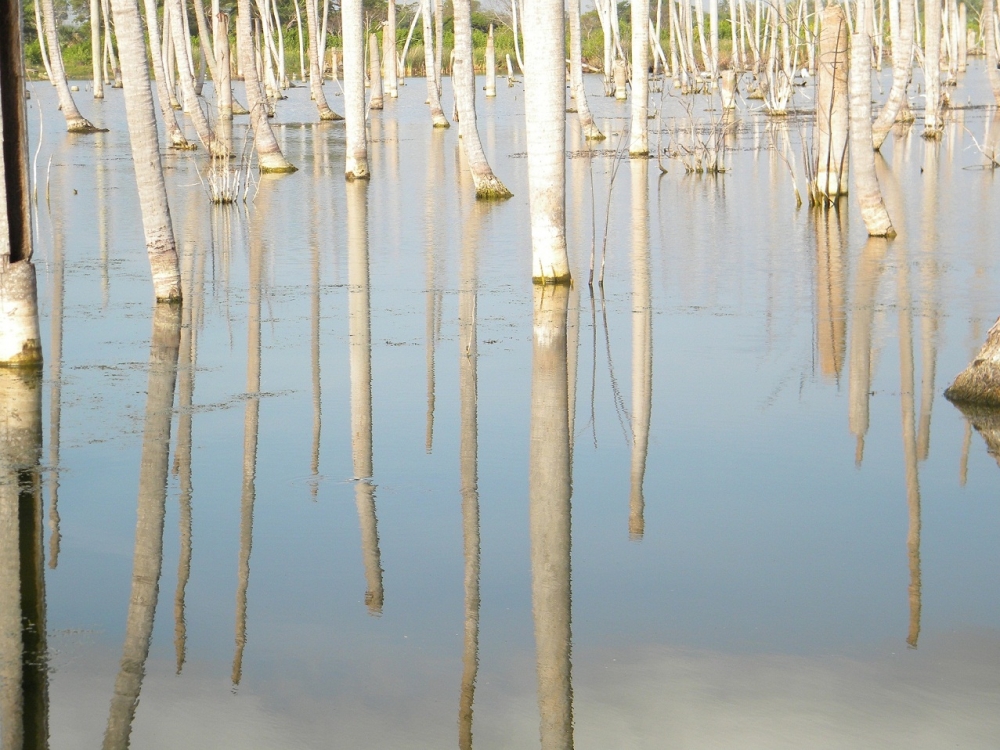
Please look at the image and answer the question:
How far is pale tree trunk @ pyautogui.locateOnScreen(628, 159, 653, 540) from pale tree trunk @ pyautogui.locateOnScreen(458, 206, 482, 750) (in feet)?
2.40

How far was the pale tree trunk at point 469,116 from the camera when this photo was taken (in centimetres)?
2047

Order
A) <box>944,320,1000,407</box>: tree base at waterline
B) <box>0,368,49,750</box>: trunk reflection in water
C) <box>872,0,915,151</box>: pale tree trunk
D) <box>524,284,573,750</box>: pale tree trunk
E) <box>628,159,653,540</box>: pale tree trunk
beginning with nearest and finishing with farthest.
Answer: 1. <box>0,368,49,750</box>: trunk reflection in water
2. <box>524,284,573,750</box>: pale tree trunk
3. <box>628,159,653,540</box>: pale tree trunk
4. <box>944,320,1000,407</box>: tree base at waterline
5. <box>872,0,915,151</box>: pale tree trunk

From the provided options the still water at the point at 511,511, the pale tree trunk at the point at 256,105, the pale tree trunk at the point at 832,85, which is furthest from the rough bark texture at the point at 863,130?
the pale tree trunk at the point at 256,105

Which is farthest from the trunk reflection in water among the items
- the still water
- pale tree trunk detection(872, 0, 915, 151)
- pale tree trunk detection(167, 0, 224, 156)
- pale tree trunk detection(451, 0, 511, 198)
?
pale tree trunk detection(872, 0, 915, 151)

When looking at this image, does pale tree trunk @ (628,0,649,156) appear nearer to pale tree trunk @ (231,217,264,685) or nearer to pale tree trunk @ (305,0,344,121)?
pale tree trunk @ (231,217,264,685)

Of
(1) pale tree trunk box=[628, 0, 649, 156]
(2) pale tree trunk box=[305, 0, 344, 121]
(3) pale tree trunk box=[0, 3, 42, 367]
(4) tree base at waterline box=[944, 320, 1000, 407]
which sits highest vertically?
(2) pale tree trunk box=[305, 0, 344, 121]

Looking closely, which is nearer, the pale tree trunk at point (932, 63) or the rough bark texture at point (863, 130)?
the rough bark texture at point (863, 130)

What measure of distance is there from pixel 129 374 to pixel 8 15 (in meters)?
2.45

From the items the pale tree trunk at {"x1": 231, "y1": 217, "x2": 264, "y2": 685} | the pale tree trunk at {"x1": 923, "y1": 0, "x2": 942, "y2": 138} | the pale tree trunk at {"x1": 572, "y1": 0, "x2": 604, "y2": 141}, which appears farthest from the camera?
the pale tree trunk at {"x1": 572, "y1": 0, "x2": 604, "y2": 141}

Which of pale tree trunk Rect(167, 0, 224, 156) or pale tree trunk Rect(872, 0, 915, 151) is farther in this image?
pale tree trunk Rect(167, 0, 224, 156)

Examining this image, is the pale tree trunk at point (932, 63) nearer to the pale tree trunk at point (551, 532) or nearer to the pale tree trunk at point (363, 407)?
the pale tree trunk at point (363, 407)

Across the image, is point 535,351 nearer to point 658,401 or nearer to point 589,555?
point 658,401

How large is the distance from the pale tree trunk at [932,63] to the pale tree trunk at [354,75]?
1158cm

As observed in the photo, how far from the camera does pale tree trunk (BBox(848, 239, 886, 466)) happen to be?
327 inches
